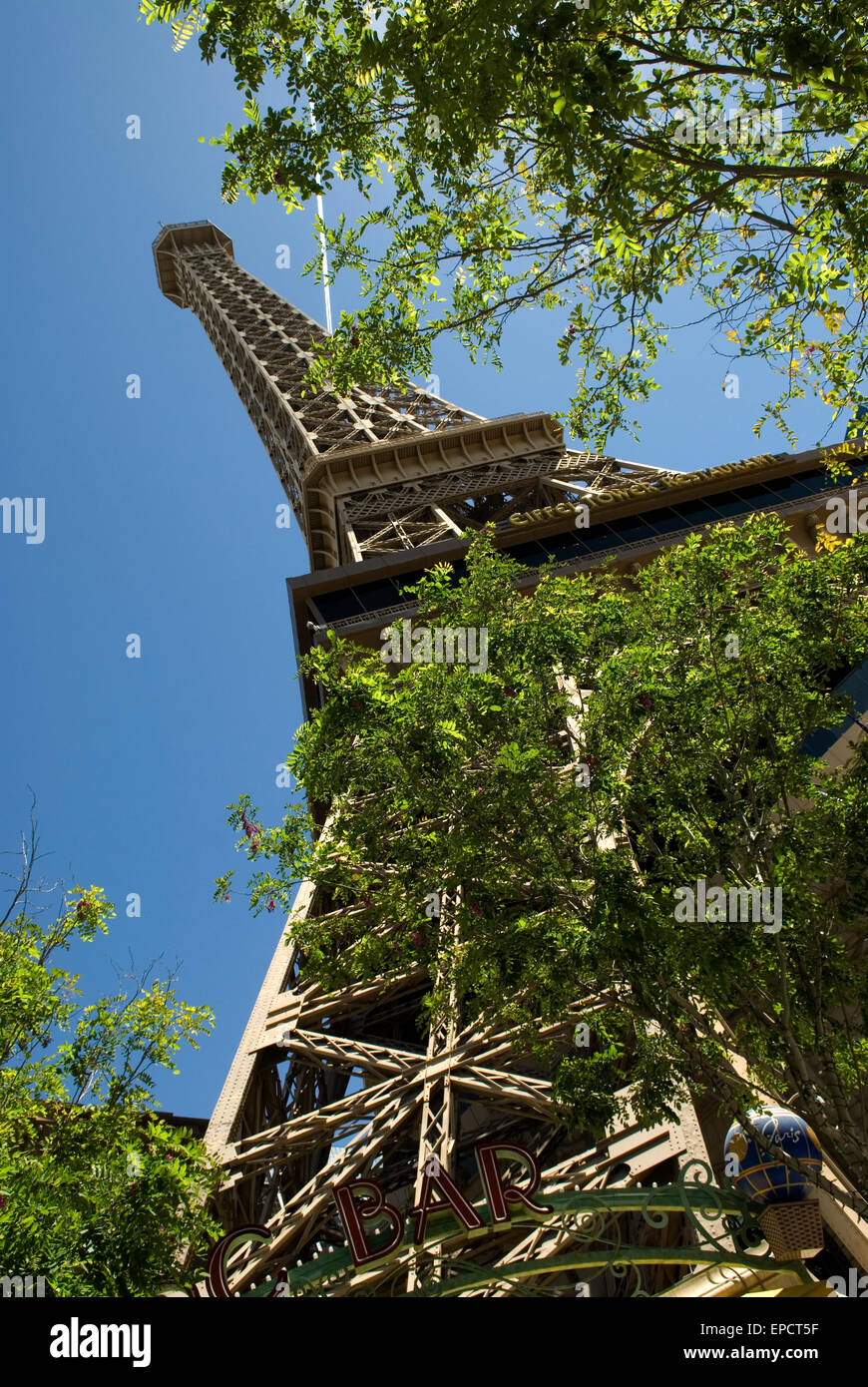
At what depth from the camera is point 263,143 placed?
8.88 meters

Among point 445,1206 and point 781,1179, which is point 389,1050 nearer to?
point 445,1206

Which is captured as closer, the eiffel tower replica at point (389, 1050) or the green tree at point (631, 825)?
the green tree at point (631, 825)

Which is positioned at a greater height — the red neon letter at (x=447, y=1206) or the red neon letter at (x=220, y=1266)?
the red neon letter at (x=447, y=1206)

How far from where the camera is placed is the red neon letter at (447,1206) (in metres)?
8.15

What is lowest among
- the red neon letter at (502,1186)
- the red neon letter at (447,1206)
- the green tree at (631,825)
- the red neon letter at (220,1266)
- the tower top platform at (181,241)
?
the red neon letter at (220,1266)

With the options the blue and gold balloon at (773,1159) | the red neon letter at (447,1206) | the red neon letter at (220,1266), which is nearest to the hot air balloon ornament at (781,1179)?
the blue and gold balloon at (773,1159)

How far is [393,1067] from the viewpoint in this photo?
40.1ft

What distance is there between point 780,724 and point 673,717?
3.16 ft

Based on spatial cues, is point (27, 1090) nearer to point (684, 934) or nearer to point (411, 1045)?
point (684, 934)

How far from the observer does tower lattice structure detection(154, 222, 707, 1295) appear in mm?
9359

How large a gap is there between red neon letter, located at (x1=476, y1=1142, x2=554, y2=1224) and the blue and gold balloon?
1.57 meters

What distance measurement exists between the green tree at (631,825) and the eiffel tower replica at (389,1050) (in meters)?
1.61

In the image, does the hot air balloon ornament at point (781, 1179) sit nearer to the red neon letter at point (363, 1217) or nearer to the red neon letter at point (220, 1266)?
the red neon letter at point (363, 1217)
